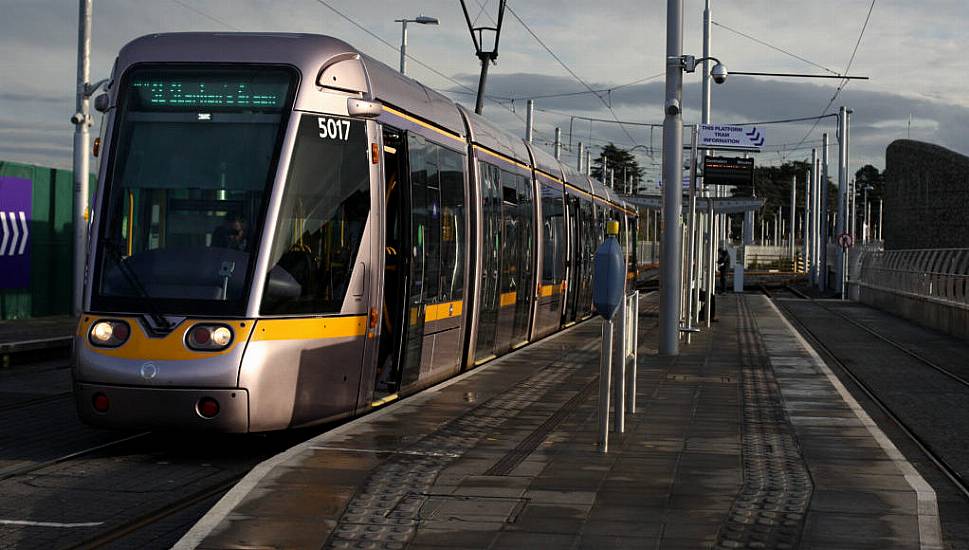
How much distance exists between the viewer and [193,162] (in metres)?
10.0

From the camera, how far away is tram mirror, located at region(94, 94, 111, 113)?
411 inches

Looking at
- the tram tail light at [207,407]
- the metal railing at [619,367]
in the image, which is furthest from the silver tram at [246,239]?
the metal railing at [619,367]

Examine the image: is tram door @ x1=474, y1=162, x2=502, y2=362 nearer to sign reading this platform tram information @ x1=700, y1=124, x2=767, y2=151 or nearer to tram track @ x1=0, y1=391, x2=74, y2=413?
tram track @ x1=0, y1=391, x2=74, y2=413

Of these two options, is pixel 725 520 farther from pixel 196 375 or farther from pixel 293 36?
pixel 293 36

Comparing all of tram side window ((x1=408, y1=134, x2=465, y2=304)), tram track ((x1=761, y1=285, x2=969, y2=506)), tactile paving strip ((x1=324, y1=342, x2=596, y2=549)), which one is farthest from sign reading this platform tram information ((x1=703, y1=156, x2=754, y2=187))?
tactile paving strip ((x1=324, y1=342, x2=596, y2=549))

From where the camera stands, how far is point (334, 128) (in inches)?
415

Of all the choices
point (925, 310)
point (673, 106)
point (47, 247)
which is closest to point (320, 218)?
point (673, 106)

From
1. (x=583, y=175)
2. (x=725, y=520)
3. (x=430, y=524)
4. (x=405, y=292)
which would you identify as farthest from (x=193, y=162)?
(x=583, y=175)

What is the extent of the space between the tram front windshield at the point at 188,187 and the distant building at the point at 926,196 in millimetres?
43896

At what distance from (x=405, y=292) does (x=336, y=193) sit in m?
1.75

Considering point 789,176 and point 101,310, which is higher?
point 789,176

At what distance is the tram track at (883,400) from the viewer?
33.3 feet

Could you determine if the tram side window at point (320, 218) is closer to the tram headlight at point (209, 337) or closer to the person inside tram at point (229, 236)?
the person inside tram at point (229, 236)

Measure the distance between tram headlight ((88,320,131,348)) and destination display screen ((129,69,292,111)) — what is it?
5.63 feet
